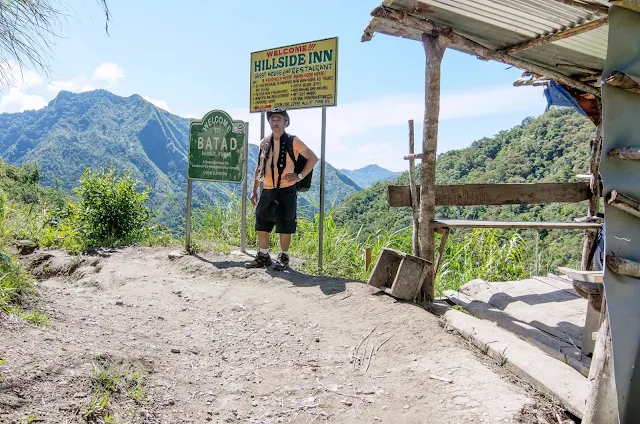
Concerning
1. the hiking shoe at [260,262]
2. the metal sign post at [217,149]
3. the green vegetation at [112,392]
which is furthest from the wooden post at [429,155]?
the metal sign post at [217,149]

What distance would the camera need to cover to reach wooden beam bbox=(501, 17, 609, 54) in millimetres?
3827

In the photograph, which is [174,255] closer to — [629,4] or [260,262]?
[260,262]

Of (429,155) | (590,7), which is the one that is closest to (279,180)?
(429,155)

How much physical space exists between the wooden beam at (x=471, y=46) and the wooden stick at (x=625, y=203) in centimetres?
255

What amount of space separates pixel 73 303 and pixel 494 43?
4.67 metres

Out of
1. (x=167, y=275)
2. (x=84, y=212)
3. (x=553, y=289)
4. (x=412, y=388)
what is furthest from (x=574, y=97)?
(x=84, y=212)

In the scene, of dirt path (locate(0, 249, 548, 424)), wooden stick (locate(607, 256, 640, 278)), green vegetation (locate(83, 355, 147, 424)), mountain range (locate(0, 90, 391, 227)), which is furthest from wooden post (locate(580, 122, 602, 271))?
mountain range (locate(0, 90, 391, 227))

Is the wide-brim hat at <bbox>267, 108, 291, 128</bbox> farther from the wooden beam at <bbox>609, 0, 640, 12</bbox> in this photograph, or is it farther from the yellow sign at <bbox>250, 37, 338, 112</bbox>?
the wooden beam at <bbox>609, 0, 640, 12</bbox>

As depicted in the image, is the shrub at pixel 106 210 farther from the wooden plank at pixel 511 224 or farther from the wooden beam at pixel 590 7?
the wooden beam at pixel 590 7

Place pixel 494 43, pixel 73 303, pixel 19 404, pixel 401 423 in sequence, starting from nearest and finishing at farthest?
pixel 19 404 < pixel 401 423 < pixel 73 303 < pixel 494 43

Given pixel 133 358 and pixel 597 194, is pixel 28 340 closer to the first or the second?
pixel 133 358

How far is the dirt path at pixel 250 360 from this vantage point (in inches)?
95.3

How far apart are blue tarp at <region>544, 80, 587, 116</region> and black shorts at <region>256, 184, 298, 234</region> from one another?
346 cm

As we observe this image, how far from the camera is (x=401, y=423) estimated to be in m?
2.47
